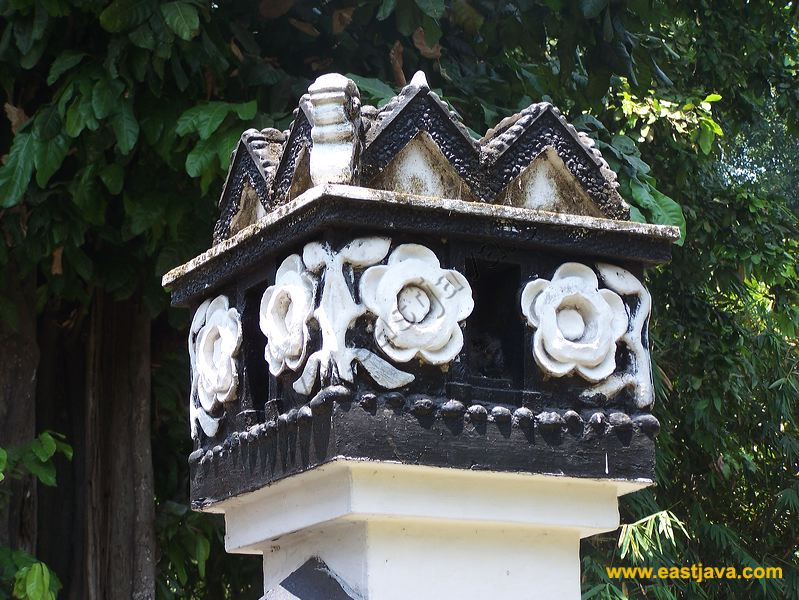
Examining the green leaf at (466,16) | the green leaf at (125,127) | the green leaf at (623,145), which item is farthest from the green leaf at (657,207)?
the green leaf at (125,127)

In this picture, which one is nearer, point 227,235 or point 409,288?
point 409,288

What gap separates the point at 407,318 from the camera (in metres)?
1.42

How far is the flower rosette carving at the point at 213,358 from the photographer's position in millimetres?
1612

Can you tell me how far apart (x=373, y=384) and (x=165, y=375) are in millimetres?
3218

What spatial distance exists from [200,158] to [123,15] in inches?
17.1

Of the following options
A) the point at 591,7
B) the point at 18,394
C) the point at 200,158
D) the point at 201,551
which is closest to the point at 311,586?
the point at 200,158

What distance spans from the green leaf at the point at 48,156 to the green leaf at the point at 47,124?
0.02 m

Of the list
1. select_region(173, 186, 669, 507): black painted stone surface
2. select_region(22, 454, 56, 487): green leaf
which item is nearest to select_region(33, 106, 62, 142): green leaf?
select_region(22, 454, 56, 487): green leaf

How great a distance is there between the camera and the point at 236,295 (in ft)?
5.46

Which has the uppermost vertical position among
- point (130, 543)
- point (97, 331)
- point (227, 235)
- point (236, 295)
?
point (97, 331)

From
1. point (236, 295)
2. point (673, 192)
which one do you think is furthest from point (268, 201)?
point (673, 192)

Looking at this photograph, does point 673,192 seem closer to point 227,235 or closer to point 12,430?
point 12,430

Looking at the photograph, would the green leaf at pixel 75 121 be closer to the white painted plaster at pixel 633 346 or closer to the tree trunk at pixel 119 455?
the tree trunk at pixel 119 455

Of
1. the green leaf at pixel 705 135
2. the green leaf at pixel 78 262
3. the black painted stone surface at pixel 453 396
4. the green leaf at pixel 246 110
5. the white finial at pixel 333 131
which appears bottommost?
the black painted stone surface at pixel 453 396
